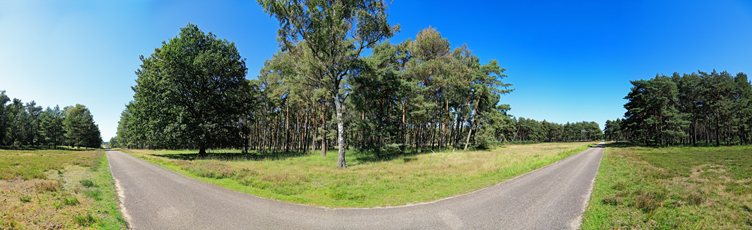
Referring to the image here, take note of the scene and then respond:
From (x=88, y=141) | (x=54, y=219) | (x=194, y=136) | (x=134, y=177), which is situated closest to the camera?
(x=54, y=219)

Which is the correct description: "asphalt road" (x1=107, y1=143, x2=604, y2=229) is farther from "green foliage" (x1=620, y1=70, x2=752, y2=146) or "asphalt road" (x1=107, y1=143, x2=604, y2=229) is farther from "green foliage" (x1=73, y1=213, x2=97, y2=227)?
"green foliage" (x1=620, y1=70, x2=752, y2=146)

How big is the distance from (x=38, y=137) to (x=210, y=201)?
98.4m

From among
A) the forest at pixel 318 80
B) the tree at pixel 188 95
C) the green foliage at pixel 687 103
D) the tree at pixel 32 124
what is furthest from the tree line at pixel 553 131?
the tree at pixel 32 124

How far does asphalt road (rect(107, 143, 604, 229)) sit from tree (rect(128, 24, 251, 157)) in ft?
58.6

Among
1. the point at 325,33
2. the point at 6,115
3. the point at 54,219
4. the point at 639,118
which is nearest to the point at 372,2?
the point at 325,33

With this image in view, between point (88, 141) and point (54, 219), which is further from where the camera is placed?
point (88, 141)

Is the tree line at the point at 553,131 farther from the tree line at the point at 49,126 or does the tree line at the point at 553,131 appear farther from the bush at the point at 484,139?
the tree line at the point at 49,126

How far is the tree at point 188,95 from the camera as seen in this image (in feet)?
81.7

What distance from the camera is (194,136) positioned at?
25.3 m

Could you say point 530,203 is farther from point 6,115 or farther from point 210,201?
point 6,115

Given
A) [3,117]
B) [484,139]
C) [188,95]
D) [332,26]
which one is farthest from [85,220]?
[3,117]

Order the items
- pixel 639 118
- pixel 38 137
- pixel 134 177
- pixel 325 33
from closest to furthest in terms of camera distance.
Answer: pixel 134 177
pixel 325 33
pixel 639 118
pixel 38 137

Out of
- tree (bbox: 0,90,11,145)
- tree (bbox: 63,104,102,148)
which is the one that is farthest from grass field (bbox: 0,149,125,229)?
tree (bbox: 63,104,102,148)

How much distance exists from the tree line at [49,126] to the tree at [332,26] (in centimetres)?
8210
